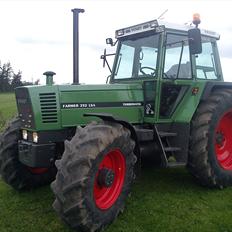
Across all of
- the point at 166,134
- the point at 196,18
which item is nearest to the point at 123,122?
the point at 166,134

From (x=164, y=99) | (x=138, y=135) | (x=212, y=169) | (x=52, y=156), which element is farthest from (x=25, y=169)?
(x=212, y=169)

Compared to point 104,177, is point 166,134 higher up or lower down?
higher up

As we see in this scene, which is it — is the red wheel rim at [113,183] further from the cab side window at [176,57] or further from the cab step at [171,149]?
the cab side window at [176,57]

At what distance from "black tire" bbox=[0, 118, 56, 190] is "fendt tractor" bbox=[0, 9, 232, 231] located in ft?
0.05

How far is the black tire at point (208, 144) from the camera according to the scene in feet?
21.2

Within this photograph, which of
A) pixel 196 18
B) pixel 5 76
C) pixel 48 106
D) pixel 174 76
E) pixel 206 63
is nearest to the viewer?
pixel 48 106

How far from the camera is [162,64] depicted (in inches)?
255

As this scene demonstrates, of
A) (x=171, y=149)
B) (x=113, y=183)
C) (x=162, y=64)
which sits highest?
(x=162, y=64)

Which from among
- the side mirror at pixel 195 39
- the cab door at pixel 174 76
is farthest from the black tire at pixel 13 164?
the side mirror at pixel 195 39

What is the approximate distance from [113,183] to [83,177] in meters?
0.87

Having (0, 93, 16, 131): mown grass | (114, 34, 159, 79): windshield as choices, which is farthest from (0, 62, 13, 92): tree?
(114, 34, 159, 79): windshield

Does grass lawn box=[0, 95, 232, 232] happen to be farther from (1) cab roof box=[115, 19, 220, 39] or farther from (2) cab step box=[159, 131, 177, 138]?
(1) cab roof box=[115, 19, 220, 39]

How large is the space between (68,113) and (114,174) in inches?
43.0

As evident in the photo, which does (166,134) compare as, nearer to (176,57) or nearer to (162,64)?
→ (162,64)
